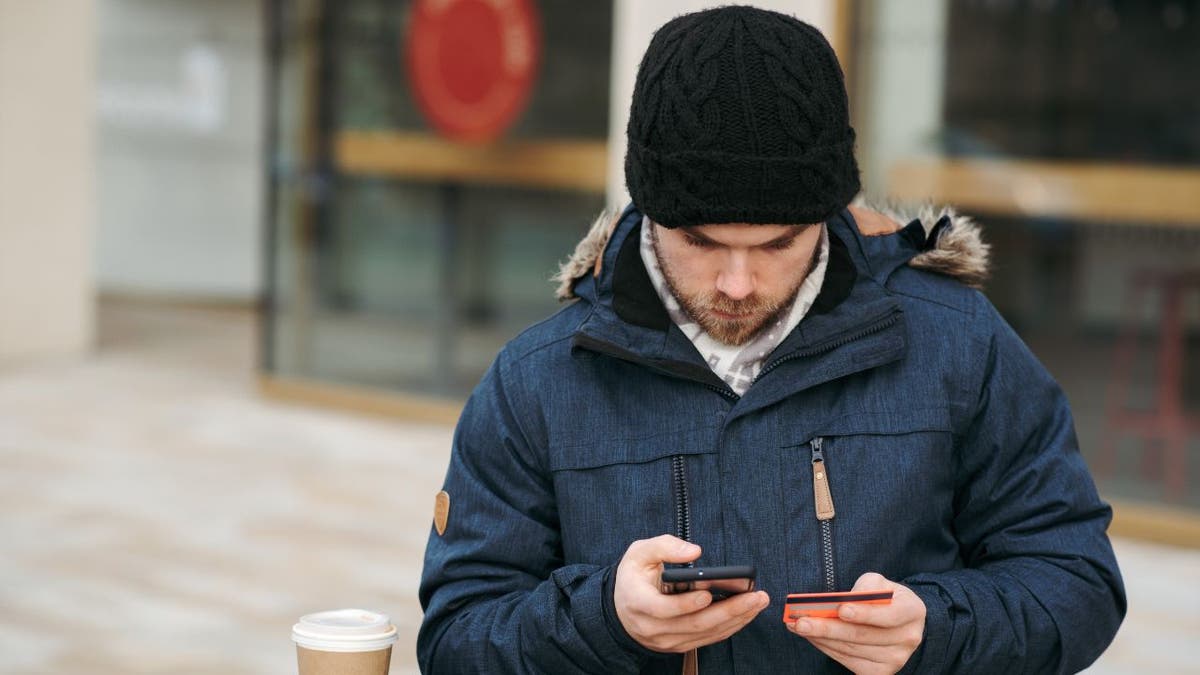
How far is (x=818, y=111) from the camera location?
185 centimetres

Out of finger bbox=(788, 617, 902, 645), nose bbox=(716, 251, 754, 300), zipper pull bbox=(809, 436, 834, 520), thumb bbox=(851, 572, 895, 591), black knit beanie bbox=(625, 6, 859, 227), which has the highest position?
black knit beanie bbox=(625, 6, 859, 227)

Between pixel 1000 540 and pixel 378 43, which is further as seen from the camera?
pixel 378 43

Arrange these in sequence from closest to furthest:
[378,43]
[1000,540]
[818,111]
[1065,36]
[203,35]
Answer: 1. [818,111]
2. [1000,540]
3. [1065,36]
4. [378,43]
5. [203,35]

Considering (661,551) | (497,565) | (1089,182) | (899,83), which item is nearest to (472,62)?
(899,83)

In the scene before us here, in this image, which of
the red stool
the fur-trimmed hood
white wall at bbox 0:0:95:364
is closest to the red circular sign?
white wall at bbox 0:0:95:364

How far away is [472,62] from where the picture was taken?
8.15 metres

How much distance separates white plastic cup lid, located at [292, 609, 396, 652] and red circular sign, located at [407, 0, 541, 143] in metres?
6.30

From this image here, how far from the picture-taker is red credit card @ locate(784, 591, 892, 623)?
5.68 ft

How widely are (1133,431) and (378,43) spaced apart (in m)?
4.36

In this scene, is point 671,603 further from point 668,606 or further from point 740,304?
point 740,304

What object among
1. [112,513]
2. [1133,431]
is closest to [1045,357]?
[1133,431]

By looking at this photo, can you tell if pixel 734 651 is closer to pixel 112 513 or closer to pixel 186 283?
pixel 112 513

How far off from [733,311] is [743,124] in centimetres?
23

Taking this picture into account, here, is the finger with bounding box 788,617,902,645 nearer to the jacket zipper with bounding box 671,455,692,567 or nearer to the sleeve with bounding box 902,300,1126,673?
the sleeve with bounding box 902,300,1126,673
